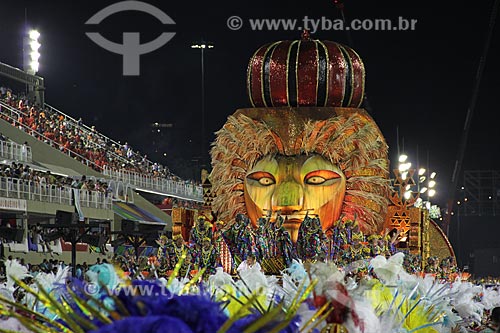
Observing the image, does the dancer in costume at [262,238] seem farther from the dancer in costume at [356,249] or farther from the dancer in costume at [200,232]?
the dancer in costume at [356,249]

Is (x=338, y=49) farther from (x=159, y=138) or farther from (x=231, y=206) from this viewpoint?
(x=159, y=138)

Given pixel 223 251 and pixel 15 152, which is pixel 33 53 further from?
pixel 223 251

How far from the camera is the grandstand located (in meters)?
28.1

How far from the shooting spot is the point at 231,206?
733 inches

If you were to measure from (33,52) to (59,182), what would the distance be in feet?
58.5

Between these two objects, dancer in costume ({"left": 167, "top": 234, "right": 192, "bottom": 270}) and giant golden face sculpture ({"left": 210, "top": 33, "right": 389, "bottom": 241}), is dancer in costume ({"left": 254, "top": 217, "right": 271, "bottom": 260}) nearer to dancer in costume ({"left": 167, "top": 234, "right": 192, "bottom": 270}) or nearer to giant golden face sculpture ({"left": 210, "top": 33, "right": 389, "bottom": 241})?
giant golden face sculpture ({"left": 210, "top": 33, "right": 389, "bottom": 241})

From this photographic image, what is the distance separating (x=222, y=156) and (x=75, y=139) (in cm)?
2211

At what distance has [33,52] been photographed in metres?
49.2

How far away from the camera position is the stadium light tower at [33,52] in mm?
48781

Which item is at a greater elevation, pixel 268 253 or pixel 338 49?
pixel 338 49

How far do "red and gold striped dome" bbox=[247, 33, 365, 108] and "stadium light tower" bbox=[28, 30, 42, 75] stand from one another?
3107 centimetres

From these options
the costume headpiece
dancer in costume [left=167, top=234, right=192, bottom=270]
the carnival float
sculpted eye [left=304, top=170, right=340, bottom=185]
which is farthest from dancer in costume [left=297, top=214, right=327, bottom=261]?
dancer in costume [left=167, top=234, right=192, bottom=270]

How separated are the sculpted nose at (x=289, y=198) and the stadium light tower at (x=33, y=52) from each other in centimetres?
3251

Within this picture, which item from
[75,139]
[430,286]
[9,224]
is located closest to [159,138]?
[75,139]
